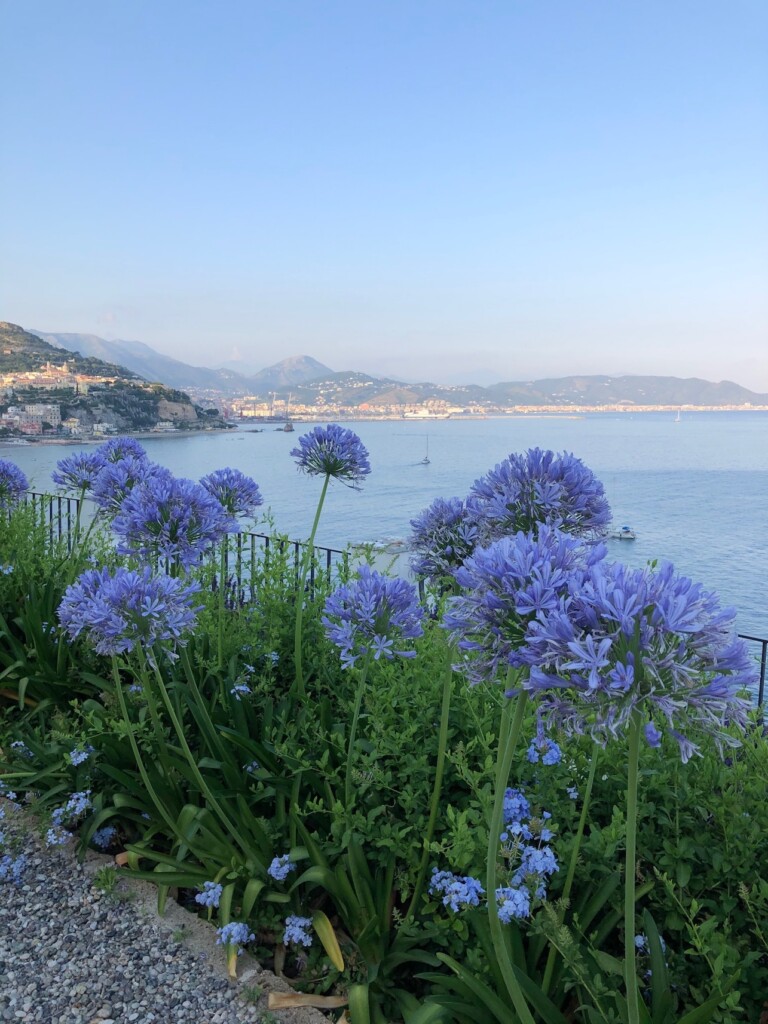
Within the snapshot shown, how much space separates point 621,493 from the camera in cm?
6569

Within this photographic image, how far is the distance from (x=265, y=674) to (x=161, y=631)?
4.37 ft

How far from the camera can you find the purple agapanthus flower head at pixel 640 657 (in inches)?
41.1

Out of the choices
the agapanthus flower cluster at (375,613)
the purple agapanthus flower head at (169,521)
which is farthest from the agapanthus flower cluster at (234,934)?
the purple agapanthus flower head at (169,521)

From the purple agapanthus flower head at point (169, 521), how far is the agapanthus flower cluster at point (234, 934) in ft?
4.07

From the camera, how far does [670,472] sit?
86.4m

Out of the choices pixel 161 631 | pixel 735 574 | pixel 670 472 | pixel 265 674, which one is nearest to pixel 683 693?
pixel 161 631

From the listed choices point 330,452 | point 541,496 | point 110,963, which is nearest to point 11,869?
point 110,963

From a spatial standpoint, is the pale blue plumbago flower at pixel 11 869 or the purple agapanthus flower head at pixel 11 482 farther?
the purple agapanthus flower head at pixel 11 482

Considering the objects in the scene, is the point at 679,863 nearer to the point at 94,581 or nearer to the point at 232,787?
the point at 232,787

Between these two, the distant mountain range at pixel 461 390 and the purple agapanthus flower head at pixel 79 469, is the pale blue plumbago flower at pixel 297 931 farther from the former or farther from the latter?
the distant mountain range at pixel 461 390

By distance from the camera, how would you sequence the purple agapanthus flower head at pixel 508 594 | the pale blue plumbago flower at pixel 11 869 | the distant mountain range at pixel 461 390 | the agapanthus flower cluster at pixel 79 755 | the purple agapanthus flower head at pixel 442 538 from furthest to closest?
1. the distant mountain range at pixel 461 390
2. the agapanthus flower cluster at pixel 79 755
3. the pale blue plumbago flower at pixel 11 869
4. the purple agapanthus flower head at pixel 442 538
5. the purple agapanthus flower head at pixel 508 594

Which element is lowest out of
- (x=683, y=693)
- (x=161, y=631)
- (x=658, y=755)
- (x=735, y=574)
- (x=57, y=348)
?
(x=735, y=574)

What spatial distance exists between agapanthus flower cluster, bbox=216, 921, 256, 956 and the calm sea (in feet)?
5.71

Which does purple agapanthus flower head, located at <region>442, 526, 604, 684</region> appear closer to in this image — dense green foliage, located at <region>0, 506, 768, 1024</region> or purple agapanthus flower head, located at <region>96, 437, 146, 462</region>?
dense green foliage, located at <region>0, 506, 768, 1024</region>
